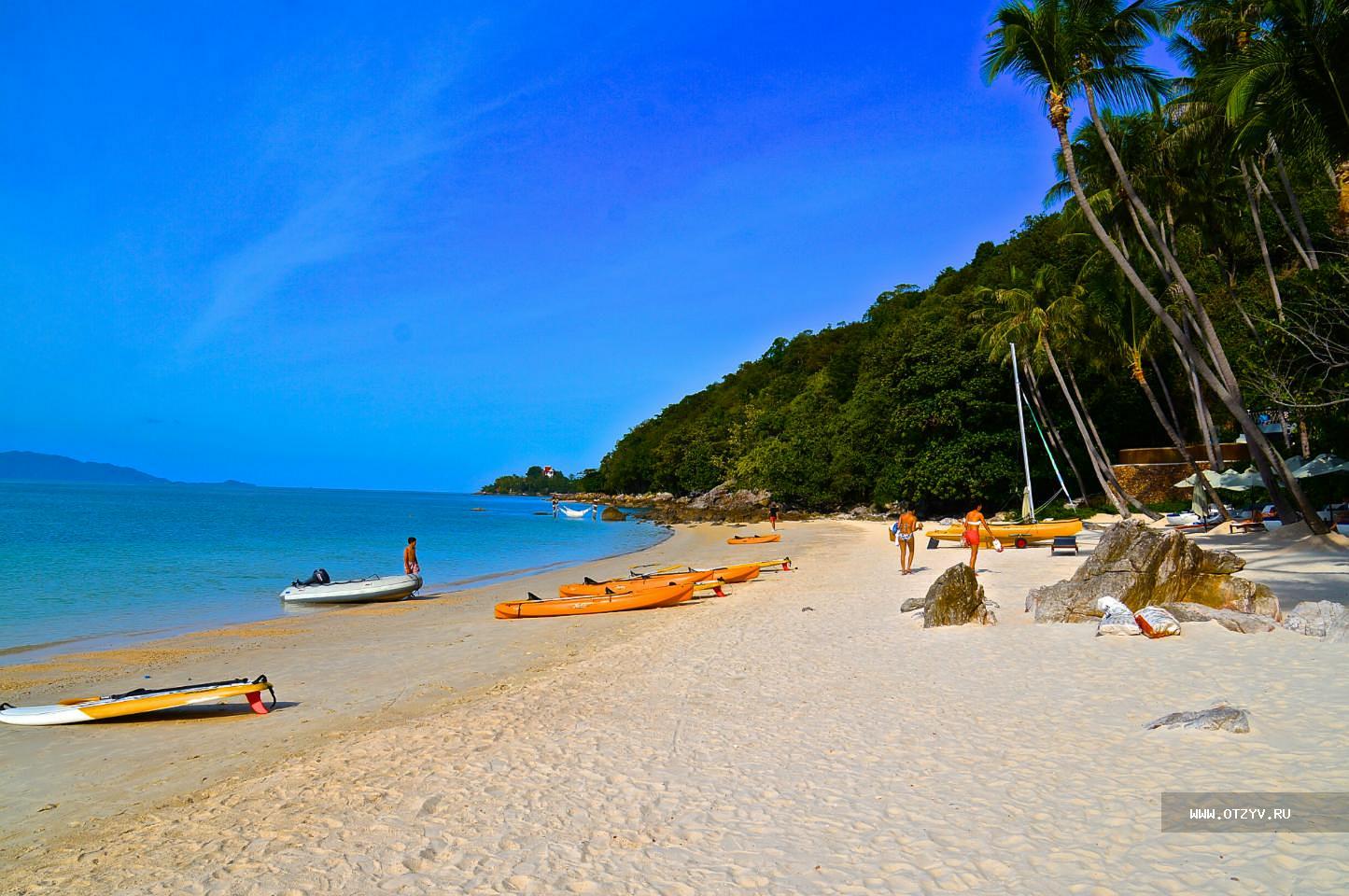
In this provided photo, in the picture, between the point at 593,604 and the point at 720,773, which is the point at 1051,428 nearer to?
the point at 593,604

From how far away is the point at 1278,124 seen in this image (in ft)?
44.3

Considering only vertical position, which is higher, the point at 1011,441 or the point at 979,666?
the point at 1011,441

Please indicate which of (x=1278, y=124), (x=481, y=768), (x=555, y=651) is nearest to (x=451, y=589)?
(x=555, y=651)

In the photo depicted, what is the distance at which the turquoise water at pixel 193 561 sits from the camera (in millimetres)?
16172

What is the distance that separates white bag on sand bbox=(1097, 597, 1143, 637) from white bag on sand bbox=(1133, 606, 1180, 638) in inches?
2.9

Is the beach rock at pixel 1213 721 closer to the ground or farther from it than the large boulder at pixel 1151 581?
closer to the ground

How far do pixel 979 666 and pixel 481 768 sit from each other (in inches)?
214

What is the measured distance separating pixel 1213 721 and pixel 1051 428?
3102 centimetres

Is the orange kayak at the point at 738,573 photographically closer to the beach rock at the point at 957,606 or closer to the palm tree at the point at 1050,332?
the beach rock at the point at 957,606

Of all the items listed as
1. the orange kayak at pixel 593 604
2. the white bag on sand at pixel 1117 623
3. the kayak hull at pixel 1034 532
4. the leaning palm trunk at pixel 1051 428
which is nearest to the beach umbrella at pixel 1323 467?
the kayak hull at pixel 1034 532

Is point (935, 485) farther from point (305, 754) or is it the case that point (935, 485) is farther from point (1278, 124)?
point (305, 754)

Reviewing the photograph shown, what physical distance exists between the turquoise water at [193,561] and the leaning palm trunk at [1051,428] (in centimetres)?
2060

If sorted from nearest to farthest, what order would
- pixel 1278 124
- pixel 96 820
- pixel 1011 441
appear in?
pixel 96 820 → pixel 1278 124 → pixel 1011 441

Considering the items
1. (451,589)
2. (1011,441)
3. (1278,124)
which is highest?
(1278,124)
